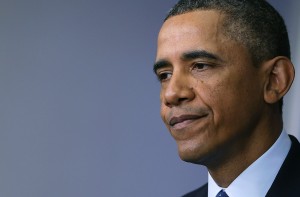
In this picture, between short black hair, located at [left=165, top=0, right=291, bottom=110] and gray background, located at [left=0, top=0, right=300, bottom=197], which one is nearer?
short black hair, located at [left=165, top=0, right=291, bottom=110]

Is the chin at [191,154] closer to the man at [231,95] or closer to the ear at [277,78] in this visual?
the man at [231,95]

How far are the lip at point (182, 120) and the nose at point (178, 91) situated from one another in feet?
0.11

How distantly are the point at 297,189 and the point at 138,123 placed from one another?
0.80 meters

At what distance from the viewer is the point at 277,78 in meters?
1.22

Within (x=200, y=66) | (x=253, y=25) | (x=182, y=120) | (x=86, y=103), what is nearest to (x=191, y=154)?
(x=182, y=120)

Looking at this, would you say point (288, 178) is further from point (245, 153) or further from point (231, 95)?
point (231, 95)

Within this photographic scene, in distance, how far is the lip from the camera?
1.16 meters

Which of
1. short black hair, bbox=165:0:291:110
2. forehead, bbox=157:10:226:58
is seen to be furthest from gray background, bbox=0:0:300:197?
forehead, bbox=157:10:226:58

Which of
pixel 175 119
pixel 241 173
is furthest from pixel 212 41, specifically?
pixel 241 173

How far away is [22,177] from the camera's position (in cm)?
171

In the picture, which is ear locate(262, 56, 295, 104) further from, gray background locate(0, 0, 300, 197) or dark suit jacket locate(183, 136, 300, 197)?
gray background locate(0, 0, 300, 197)

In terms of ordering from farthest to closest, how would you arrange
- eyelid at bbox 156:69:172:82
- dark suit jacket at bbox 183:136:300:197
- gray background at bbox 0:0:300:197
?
1. gray background at bbox 0:0:300:197
2. eyelid at bbox 156:69:172:82
3. dark suit jacket at bbox 183:136:300:197

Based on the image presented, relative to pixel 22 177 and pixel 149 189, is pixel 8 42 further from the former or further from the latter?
pixel 149 189

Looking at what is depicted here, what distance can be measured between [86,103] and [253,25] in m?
0.78
